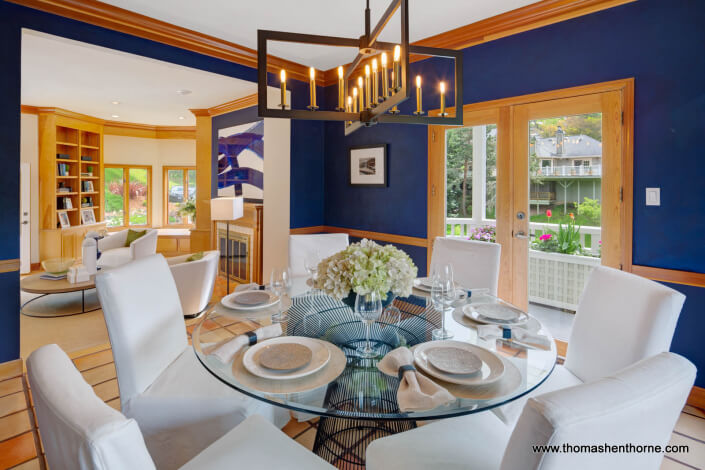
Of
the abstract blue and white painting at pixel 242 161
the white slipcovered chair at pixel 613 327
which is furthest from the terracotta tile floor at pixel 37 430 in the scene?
the abstract blue and white painting at pixel 242 161

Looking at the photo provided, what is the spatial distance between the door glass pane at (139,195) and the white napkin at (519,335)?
8634 mm

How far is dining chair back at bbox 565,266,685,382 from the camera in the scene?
4.65ft

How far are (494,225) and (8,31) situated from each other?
152 inches

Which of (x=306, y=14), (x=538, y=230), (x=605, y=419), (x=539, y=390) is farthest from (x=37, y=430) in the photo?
(x=538, y=230)

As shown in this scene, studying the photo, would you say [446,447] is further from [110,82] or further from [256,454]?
[110,82]

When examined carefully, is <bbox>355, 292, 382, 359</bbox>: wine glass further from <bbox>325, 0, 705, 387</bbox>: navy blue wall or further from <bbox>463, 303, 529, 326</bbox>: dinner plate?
<bbox>325, 0, 705, 387</bbox>: navy blue wall

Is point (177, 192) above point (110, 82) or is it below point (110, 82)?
below

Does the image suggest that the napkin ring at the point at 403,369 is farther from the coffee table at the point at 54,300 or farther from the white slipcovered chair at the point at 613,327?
the coffee table at the point at 54,300

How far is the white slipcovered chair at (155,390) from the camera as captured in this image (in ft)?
5.07

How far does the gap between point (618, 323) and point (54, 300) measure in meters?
5.43

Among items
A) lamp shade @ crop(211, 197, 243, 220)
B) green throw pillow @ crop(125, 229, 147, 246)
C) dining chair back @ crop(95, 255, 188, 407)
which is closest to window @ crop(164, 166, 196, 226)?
green throw pillow @ crop(125, 229, 147, 246)

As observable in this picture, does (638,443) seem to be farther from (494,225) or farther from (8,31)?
(8,31)

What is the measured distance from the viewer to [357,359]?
139 centimetres

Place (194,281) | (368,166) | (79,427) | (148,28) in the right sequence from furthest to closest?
(368,166), (194,281), (148,28), (79,427)
